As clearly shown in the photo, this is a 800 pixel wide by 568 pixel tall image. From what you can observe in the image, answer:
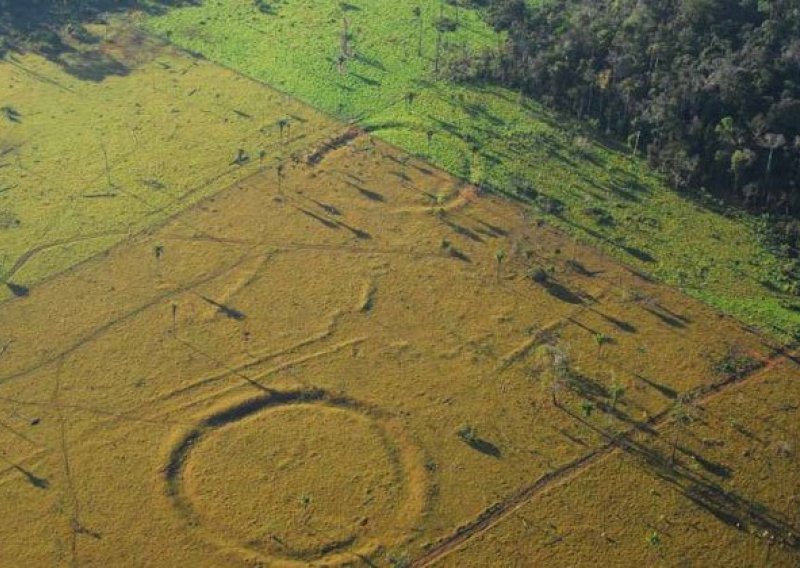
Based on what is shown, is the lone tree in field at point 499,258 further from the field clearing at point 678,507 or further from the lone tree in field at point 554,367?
the field clearing at point 678,507

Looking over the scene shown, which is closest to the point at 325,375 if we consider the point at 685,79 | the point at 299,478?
the point at 299,478

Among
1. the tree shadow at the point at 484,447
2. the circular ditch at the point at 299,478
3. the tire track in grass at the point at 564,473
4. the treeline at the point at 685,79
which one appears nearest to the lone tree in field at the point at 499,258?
the tree shadow at the point at 484,447

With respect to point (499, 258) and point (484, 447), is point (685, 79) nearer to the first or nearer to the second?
point (499, 258)

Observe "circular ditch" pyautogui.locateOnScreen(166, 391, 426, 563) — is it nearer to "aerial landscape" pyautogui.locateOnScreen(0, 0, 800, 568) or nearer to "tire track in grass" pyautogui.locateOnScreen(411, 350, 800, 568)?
"aerial landscape" pyautogui.locateOnScreen(0, 0, 800, 568)

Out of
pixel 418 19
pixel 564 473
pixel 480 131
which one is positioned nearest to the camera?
pixel 564 473

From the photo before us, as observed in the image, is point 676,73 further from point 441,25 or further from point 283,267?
point 283,267

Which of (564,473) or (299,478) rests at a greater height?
(564,473)
